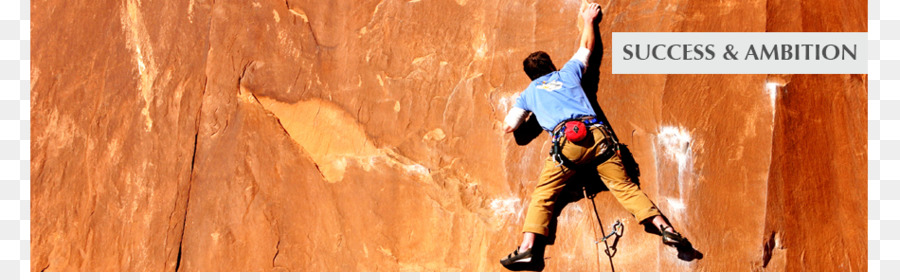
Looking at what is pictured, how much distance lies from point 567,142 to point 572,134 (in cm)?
7

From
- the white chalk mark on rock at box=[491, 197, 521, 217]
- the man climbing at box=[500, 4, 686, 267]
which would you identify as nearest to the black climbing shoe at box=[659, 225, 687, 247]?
the man climbing at box=[500, 4, 686, 267]

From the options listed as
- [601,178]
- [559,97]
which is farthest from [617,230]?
[559,97]

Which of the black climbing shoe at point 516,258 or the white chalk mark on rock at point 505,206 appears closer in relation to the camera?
the black climbing shoe at point 516,258

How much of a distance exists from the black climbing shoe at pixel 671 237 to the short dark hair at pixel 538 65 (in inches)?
41.8

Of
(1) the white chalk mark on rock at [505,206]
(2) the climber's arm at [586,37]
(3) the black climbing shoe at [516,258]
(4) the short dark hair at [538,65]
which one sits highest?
(2) the climber's arm at [586,37]

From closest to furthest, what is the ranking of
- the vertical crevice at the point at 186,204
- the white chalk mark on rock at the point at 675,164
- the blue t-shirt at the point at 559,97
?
the blue t-shirt at the point at 559,97 → the white chalk mark on rock at the point at 675,164 → the vertical crevice at the point at 186,204

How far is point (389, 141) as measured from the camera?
4.36m

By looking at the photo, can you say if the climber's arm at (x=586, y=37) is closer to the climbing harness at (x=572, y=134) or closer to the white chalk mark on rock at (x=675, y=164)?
the climbing harness at (x=572, y=134)

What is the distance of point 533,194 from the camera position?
4.12m

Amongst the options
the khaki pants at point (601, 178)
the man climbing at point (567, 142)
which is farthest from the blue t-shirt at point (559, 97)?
the khaki pants at point (601, 178)

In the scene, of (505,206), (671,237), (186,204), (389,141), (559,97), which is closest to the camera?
(671,237)

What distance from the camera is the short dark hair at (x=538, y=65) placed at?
4062mm

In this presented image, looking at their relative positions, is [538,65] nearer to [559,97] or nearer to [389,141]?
[559,97]

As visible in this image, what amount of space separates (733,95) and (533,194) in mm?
1247
